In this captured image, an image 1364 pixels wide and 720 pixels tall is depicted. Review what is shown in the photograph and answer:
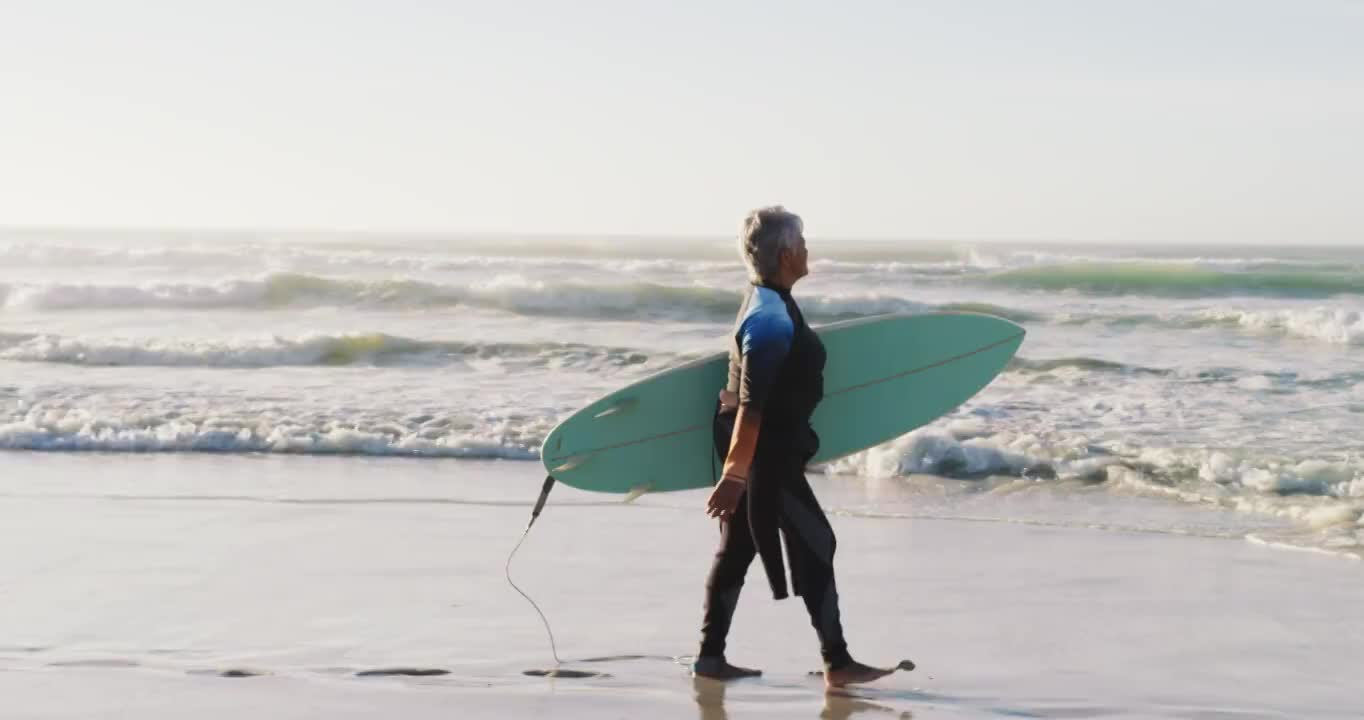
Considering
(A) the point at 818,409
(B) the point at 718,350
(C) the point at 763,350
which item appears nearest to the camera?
(C) the point at 763,350

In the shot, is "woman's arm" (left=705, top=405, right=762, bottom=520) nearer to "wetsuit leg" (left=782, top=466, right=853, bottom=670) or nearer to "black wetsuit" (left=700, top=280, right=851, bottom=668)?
"black wetsuit" (left=700, top=280, right=851, bottom=668)

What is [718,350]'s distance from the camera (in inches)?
648

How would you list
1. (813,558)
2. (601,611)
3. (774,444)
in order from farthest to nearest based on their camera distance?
(601,611) → (813,558) → (774,444)

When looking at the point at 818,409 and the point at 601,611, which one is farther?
the point at 601,611

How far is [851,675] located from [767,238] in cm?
114

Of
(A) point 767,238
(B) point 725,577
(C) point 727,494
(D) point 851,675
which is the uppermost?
(A) point 767,238

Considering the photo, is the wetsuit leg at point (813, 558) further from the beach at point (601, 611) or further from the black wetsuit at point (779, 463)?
the beach at point (601, 611)

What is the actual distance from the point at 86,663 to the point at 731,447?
1887mm

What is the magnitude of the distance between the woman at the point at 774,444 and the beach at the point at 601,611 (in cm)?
26

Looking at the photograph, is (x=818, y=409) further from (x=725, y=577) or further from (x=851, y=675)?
(x=851, y=675)

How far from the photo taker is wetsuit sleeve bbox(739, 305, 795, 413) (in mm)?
3381

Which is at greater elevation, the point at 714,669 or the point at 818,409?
the point at 818,409

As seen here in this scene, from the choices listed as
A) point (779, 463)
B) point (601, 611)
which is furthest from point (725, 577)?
point (601, 611)

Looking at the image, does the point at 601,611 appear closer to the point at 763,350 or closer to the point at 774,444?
the point at 774,444
